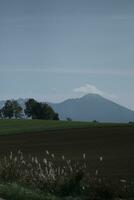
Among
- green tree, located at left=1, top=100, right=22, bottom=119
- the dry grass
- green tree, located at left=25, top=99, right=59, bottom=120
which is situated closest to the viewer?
the dry grass

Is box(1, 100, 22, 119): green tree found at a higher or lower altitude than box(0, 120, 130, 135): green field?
higher

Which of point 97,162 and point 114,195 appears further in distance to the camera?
point 97,162

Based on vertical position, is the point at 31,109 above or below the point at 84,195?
above

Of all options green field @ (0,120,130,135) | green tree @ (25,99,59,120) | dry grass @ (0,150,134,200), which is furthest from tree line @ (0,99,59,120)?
dry grass @ (0,150,134,200)

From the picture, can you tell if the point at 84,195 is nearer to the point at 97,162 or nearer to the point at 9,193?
the point at 9,193

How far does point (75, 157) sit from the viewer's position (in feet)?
89.2

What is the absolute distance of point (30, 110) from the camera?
12594 centimetres

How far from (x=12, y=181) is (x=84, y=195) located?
305cm

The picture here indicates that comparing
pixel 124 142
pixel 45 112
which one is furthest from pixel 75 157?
pixel 45 112

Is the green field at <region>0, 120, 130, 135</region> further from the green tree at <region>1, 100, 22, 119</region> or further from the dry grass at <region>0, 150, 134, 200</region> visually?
the green tree at <region>1, 100, 22, 119</region>

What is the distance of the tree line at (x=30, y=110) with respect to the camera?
411 feet

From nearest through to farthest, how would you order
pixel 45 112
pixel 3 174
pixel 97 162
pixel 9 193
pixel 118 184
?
pixel 9 193 → pixel 118 184 → pixel 3 174 → pixel 97 162 → pixel 45 112

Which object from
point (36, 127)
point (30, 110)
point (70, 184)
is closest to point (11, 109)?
point (30, 110)

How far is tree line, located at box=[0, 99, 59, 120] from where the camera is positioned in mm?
125312
